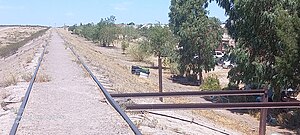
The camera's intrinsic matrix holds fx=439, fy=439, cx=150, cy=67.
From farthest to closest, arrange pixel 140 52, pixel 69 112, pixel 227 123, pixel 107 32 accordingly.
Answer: pixel 107 32 → pixel 140 52 → pixel 227 123 → pixel 69 112

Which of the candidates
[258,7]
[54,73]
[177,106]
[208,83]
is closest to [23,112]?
[177,106]

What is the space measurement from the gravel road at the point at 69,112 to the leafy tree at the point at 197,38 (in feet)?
90.0

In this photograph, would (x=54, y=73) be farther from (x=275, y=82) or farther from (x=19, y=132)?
(x=19, y=132)

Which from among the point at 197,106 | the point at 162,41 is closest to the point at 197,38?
the point at 162,41

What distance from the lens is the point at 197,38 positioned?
44.9 meters

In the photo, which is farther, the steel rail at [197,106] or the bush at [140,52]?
the bush at [140,52]

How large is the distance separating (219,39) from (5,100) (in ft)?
109

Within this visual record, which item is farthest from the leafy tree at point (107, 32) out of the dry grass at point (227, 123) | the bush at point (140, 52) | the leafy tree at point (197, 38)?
the dry grass at point (227, 123)

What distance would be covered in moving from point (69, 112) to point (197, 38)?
33.7 m

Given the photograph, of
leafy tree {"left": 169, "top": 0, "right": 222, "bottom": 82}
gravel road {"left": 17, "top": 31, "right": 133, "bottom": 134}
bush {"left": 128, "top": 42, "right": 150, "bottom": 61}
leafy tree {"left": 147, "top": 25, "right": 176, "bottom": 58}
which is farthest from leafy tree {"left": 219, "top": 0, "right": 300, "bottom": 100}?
bush {"left": 128, "top": 42, "right": 150, "bottom": 61}

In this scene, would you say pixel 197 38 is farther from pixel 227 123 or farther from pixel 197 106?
pixel 197 106

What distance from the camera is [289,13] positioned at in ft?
69.6

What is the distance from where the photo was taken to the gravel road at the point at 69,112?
1015cm

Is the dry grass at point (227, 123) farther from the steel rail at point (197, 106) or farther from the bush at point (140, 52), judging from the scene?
the bush at point (140, 52)
